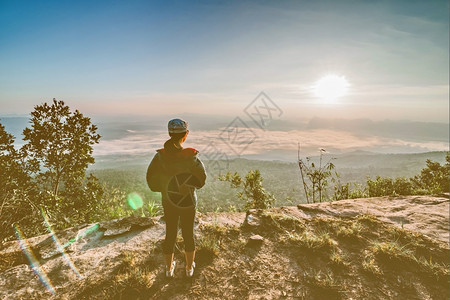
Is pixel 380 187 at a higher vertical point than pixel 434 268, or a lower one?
higher

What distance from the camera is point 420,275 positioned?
4281mm

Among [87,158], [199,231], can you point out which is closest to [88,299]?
[199,231]

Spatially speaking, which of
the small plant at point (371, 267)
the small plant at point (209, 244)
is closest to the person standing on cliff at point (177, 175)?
the small plant at point (209, 244)

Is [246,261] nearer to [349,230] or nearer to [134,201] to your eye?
[349,230]

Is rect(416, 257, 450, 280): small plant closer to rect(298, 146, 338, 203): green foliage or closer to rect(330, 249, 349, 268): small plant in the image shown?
rect(330, 249, 349, 268): small plant

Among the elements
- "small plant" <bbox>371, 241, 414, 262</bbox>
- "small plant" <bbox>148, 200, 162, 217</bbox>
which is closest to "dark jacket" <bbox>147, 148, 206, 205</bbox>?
"small plant" <bbox>371, 241, 414, 262</bbox>

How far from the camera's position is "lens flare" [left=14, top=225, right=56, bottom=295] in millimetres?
3788

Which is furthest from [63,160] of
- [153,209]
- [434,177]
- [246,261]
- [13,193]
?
[434,177]

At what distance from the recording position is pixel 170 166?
3412 millimetres

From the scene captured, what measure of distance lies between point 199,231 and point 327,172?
603 cm

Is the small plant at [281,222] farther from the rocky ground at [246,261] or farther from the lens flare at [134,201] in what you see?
the lens flare at [134,201]

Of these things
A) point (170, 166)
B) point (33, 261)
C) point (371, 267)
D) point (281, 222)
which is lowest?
point (371, 267)

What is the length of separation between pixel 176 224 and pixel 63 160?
467 cm

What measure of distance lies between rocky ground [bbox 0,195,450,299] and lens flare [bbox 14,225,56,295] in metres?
0.02
